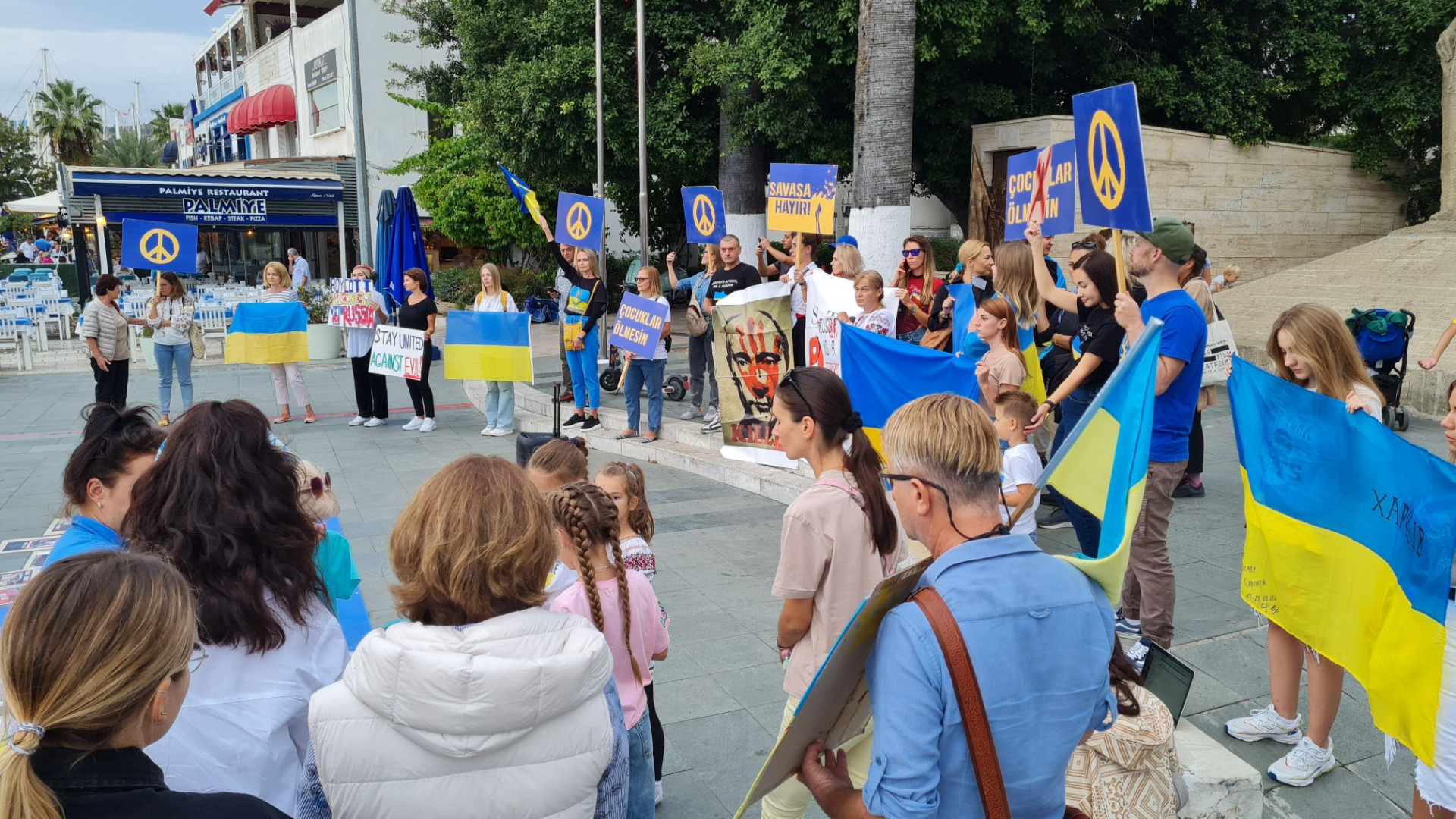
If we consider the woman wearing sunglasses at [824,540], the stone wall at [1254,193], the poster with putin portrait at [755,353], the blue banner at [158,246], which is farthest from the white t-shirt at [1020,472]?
the blue banner at [158,246]

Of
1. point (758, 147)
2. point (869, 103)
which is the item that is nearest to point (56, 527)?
point (869, 103)

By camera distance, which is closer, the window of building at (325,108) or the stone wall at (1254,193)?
the stone wall at (1254,193)

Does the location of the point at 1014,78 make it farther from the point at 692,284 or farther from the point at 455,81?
the point at 455,81

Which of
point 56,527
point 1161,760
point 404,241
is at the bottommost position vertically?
point 56,527

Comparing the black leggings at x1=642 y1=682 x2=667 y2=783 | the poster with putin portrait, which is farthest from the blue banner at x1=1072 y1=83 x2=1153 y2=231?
the poster with putin portrait

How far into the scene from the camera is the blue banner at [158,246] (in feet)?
42.8

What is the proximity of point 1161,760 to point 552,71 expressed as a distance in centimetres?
1498

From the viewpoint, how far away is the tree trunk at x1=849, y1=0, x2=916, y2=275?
11359 millimetres

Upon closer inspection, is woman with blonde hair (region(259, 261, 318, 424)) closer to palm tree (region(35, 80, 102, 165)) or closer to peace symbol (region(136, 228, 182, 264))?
peace symbol (region(136, 228, 182, 264))

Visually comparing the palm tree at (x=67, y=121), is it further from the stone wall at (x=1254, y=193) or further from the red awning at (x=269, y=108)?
the stone wall at (x=1254, y=193)

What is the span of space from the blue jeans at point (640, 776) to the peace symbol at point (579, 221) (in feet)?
29.1

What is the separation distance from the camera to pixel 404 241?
44.9 feet

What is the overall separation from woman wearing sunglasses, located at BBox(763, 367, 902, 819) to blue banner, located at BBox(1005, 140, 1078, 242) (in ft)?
14.6

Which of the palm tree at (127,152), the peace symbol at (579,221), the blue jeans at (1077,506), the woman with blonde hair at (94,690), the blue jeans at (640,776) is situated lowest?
the blue jeans at (640,776)
